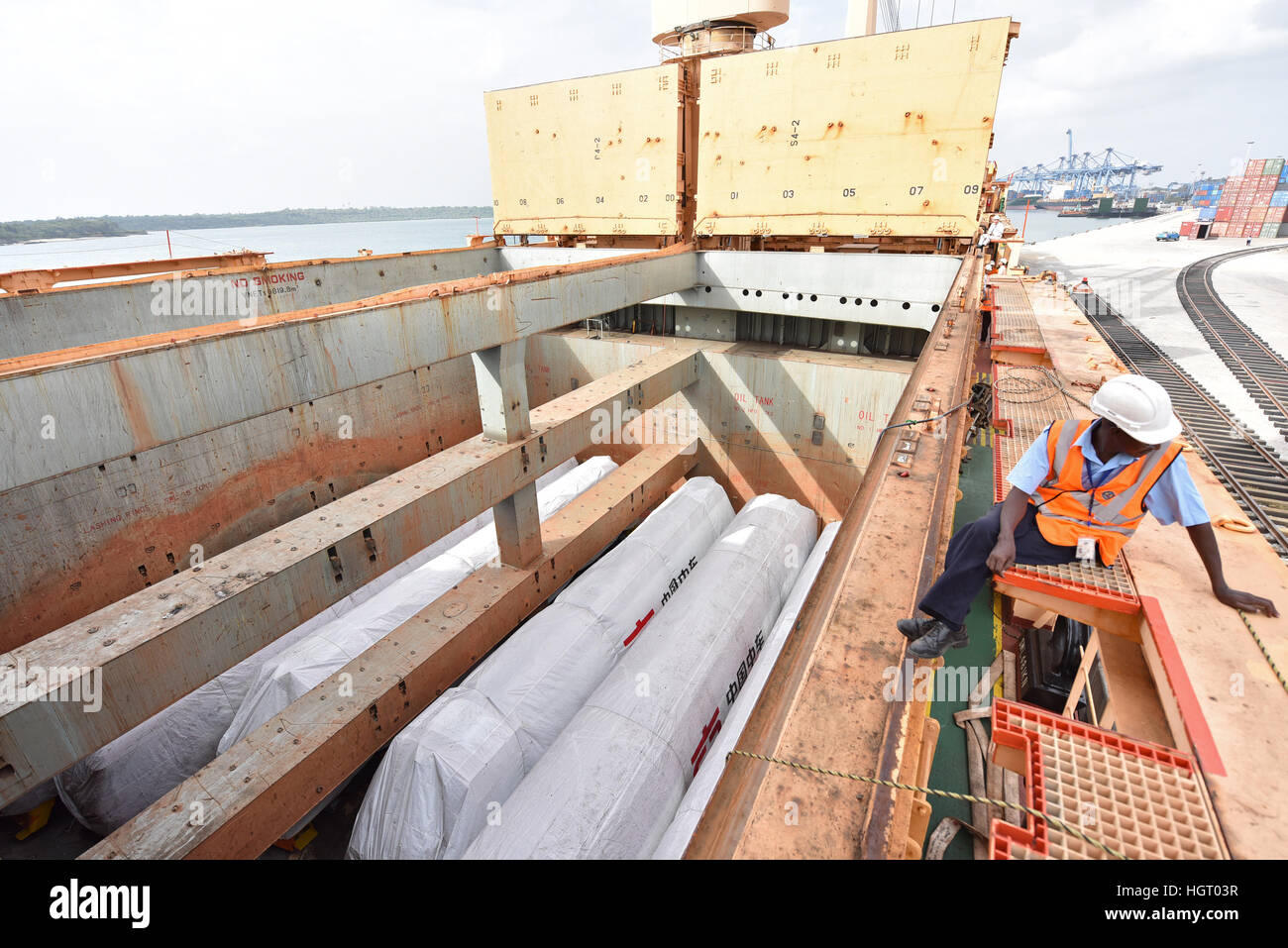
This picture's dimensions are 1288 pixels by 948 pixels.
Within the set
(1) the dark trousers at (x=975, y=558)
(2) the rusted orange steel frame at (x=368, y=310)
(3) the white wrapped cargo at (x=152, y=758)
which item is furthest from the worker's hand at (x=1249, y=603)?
(3) the white wrapped cargo at (x=152, y=758)

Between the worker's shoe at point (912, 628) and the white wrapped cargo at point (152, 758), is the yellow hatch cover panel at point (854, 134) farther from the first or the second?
the white wrapped cargo at point (152, 758)

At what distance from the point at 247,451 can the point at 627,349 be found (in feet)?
25.0

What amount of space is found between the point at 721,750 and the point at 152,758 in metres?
6.50

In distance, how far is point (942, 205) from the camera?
9922 millimetres

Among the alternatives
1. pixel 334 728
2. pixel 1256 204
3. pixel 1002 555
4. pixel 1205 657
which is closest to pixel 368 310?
pixel 334 728

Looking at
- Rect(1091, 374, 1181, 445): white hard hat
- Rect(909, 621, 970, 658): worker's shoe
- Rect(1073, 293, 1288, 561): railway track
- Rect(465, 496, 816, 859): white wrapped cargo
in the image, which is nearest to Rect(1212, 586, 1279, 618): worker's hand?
Rect(1091, 374, 1181, 445): white hard hat

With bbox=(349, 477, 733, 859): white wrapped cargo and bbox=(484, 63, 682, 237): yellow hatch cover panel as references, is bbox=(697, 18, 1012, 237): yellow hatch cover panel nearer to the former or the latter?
bbox=(484, 63, 682, 237): yellow hatch cover panel

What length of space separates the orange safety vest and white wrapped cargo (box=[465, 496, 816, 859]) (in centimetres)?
400

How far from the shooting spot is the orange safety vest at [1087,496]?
278 centimetres

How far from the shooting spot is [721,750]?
18.7 feet

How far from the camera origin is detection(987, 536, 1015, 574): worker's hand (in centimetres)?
284

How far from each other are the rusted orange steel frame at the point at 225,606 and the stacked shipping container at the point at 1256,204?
262 feet
